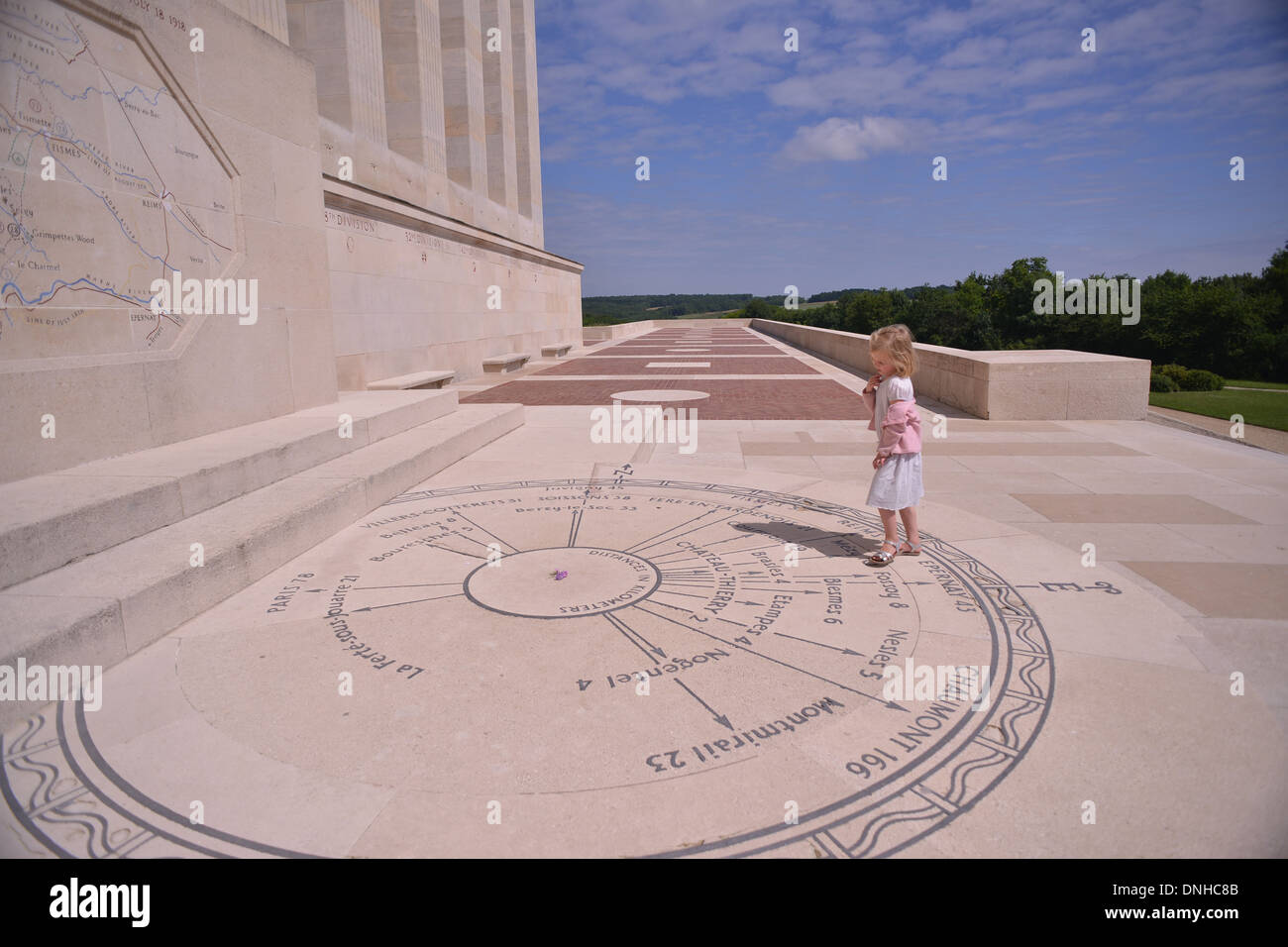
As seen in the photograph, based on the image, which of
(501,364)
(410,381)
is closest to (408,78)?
(501,364)

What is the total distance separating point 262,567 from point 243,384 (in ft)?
10.9

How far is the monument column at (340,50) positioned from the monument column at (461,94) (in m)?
6.47

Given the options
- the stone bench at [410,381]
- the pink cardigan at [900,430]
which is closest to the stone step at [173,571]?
the pink cardigan at [900,430]

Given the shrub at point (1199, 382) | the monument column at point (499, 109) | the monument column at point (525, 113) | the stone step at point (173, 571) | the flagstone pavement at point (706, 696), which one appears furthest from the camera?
the shrub at point (1199, 382)

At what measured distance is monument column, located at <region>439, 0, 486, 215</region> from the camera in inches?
878

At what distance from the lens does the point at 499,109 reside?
89.9ft

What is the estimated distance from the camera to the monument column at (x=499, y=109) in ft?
88.5

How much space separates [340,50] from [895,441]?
1456 cm

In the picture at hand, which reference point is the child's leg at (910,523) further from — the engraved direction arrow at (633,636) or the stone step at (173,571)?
the stone step at (173,571)

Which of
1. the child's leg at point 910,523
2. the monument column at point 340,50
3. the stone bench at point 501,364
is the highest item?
the monument column at point 340,50

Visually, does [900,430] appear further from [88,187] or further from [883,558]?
[88,187]

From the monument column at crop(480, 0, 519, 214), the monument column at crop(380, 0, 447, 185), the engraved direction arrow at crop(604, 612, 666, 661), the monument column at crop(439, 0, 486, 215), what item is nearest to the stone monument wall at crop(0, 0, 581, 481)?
the engraved direction arrow at crop(604, 612, 666, 661)
